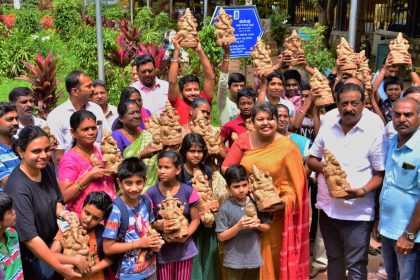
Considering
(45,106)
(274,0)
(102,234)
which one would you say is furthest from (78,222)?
(274,0)

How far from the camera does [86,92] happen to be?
459cm

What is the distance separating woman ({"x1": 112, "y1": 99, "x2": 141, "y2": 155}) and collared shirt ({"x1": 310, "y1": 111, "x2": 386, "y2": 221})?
1.54m

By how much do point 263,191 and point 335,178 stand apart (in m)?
0.52

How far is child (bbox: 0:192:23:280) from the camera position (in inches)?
109

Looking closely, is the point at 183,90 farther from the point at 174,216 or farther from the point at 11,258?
the point at 11,258

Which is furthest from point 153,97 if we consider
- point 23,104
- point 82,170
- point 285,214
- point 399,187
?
point 399,187

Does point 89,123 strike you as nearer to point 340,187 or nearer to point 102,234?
point 102,234

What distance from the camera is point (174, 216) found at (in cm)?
336

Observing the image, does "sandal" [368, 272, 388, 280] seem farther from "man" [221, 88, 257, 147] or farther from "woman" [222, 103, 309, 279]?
"man" [221, 88, 257, 147]

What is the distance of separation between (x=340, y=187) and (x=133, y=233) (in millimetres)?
1479

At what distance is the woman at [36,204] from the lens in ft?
9.87

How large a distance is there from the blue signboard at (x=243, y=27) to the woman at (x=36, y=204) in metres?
4.56

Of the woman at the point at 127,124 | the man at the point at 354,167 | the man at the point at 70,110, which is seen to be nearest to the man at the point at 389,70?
the man at the point at 354,167

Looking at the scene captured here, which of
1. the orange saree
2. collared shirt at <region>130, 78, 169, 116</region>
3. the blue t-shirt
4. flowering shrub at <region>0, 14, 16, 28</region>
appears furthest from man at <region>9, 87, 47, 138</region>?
flowering shrub at <region>0, 14, 16, 28</region>
